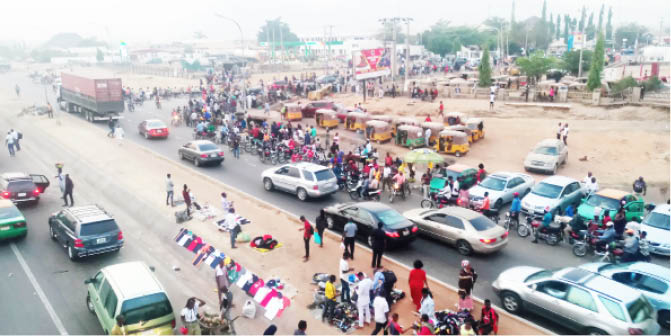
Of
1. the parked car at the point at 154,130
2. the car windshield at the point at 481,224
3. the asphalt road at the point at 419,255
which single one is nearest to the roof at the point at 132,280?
the asphalt road at the point at 419,255

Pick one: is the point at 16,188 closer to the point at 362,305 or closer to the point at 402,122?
the point at 362,305

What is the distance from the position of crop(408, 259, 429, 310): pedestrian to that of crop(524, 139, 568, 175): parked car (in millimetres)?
15583

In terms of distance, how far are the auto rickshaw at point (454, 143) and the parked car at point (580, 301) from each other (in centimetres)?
1685

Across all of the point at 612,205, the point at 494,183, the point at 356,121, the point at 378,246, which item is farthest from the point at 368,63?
the point at 378,246

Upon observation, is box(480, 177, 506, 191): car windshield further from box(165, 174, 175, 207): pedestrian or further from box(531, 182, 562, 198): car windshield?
box(165, 174, 175, 207): pedestrian

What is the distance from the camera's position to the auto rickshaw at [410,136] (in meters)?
29.9

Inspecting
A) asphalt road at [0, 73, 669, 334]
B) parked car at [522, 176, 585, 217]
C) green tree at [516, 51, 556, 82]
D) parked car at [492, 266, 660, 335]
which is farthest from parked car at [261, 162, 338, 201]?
green tree at [516, 51, 556, 82]

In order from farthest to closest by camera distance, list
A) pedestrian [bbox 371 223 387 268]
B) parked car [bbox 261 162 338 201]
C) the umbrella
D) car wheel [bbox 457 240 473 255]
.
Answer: the umbrella < parked car [bbox 261 162 338 201] < car wheel [bbox 457 240 473 255] < pedestrian [bbox 371 223 387 268]

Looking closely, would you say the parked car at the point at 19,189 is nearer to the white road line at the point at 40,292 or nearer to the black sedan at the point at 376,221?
the white road line at the point at 40,292

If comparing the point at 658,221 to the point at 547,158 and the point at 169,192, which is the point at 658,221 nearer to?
the point at 547,158

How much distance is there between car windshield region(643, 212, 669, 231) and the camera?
1596 centimetres

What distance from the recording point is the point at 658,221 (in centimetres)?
1614

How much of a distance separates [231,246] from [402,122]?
1928cm

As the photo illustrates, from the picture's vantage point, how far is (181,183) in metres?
22.0
